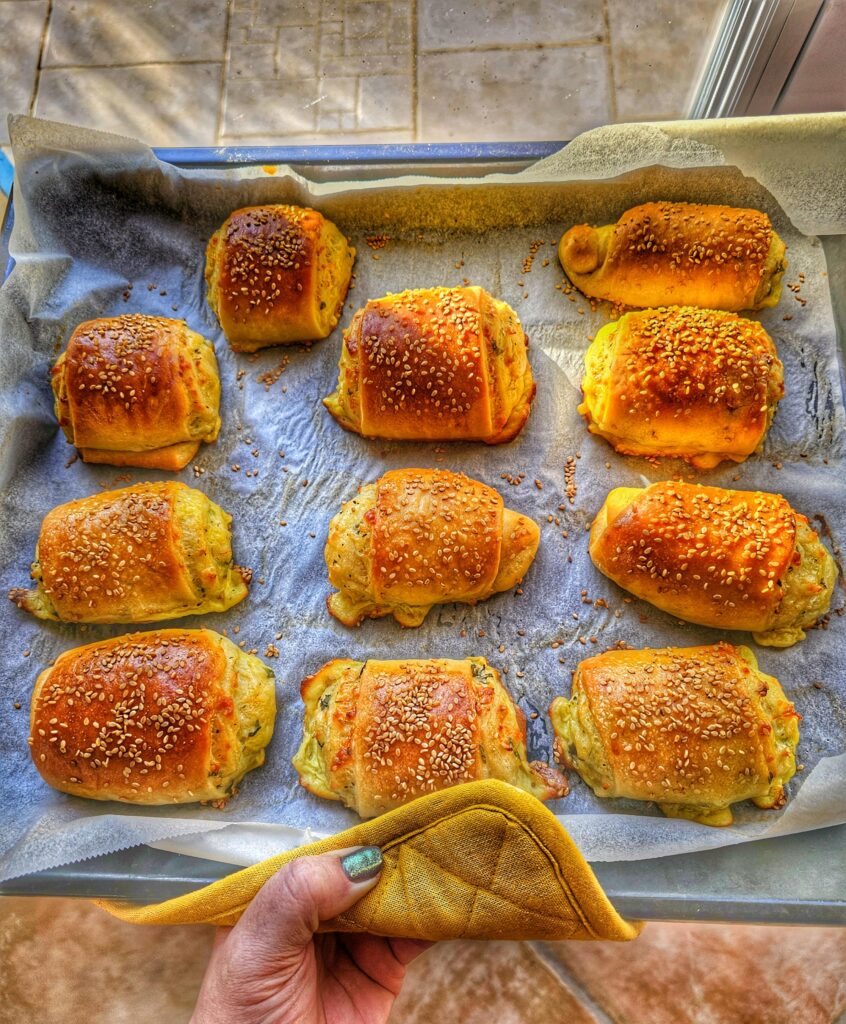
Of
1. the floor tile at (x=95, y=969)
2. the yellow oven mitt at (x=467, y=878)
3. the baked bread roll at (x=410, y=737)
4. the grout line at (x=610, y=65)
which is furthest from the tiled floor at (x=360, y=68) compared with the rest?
the floor tile at (x=95, y=969)

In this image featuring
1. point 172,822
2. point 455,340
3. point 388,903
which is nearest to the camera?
point 388,903

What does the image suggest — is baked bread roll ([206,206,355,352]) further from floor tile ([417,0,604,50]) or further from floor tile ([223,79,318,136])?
floor tile ([417,0,604,50])

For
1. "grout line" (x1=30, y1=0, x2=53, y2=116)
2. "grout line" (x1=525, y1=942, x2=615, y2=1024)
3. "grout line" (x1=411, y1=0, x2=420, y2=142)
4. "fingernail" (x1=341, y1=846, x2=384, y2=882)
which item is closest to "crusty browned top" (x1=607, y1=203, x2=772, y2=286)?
"grout line" (x1=411, y1=0, x2=420, y2=142)

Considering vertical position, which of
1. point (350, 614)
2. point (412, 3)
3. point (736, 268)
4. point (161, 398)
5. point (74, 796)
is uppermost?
point (412, 3)

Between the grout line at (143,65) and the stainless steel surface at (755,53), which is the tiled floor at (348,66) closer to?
the grout line at (143,65)

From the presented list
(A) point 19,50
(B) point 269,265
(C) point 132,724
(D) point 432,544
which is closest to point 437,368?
(D) point 432,544

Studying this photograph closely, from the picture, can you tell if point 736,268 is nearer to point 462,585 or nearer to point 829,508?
point 829,508

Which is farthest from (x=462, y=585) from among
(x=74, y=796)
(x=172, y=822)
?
(x=74, y=796)
